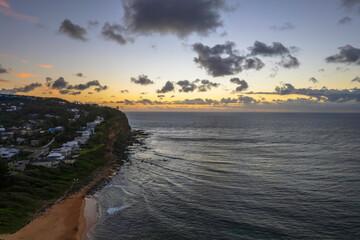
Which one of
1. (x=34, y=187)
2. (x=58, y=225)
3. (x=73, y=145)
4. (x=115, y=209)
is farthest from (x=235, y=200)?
(x=73, y=145)

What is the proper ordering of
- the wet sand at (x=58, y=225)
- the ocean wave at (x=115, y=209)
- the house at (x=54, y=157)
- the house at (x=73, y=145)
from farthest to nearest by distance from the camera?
the house at (x=73, y=145), the house at (x=54, y=157), the ocean wave at (x=115, y=209), the wet sand at (x=58, y=225)

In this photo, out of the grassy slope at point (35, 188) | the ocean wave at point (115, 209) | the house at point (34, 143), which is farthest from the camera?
the house at point (34, 143)

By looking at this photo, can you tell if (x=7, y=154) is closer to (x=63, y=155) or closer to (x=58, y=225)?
(x=63, y=155)

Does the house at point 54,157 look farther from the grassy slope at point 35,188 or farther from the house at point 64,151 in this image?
the house at point 64,151

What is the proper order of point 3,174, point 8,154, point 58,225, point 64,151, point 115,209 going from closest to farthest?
1. point 58,225
2. point 115,209
3. point 3,174
4. point 8,154
5. point 64,151

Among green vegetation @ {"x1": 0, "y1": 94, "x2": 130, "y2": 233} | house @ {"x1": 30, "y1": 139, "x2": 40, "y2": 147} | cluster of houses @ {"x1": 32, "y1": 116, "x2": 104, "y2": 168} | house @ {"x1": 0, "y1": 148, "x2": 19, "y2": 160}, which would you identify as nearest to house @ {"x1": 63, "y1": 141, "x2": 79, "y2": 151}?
cluster of houses @ {"x1": 32, "y1": 116, "x2": 104, "y2": 168}

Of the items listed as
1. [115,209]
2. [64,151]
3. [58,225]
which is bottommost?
[115,209]

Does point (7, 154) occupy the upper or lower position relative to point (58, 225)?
upper

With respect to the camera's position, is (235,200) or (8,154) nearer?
(235,200)

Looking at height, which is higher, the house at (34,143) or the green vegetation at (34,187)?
the house at (34,143)

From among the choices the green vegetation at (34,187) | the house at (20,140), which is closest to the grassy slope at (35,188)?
the green vegetation at (34,187)

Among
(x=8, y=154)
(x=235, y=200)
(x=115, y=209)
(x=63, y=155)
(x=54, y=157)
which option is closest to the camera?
(x=115, y=209)
